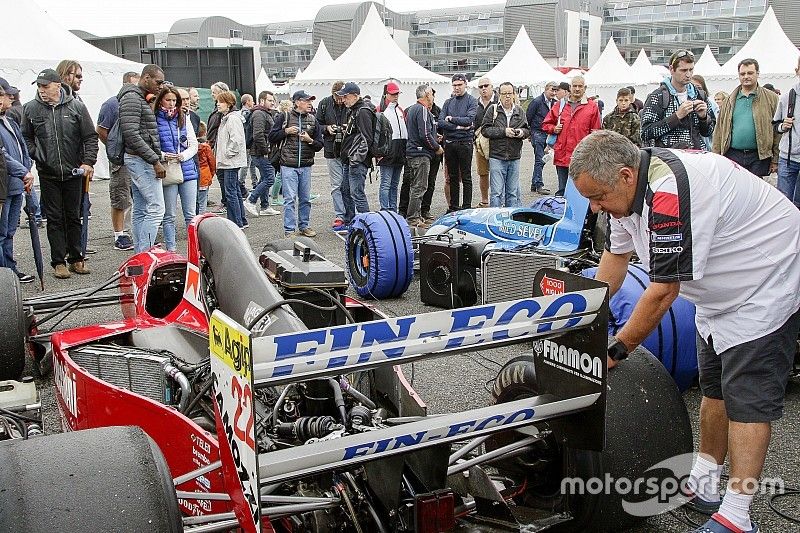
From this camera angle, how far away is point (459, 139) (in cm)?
1115

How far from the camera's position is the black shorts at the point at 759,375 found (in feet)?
10.1

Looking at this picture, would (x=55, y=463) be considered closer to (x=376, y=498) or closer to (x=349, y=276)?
(x=376, y=498)

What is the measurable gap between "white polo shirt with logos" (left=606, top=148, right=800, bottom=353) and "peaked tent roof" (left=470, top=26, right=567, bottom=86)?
25999 millimetres

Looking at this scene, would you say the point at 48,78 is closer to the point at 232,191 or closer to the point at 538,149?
the point at 232,191

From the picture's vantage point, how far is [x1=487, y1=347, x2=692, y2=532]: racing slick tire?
10.3 feet

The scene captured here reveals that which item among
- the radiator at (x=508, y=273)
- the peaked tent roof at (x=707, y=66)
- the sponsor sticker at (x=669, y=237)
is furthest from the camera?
the peaked tent roof at (x=707, y=66)

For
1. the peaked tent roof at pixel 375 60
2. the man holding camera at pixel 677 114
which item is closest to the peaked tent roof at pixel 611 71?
the peaked tent roof at pixel 375 60

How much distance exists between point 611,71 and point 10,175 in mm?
25799

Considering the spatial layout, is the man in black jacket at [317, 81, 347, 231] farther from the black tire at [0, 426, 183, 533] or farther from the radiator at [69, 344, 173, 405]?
the black tire at [0, 426, 183, 533]

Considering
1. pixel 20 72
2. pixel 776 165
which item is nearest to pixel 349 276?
pixel 776 165

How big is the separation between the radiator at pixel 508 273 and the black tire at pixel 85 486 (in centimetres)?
431

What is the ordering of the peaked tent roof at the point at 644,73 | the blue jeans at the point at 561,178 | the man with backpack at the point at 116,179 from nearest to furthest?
1. the man with backpack at the point at 116,179
2. the blue jeans at the point at 561,178
3. the peaked tent roof at the point at 644,73

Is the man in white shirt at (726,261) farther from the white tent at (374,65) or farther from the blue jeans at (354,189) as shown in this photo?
the white tent at (374,65)

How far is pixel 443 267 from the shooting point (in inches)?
272
